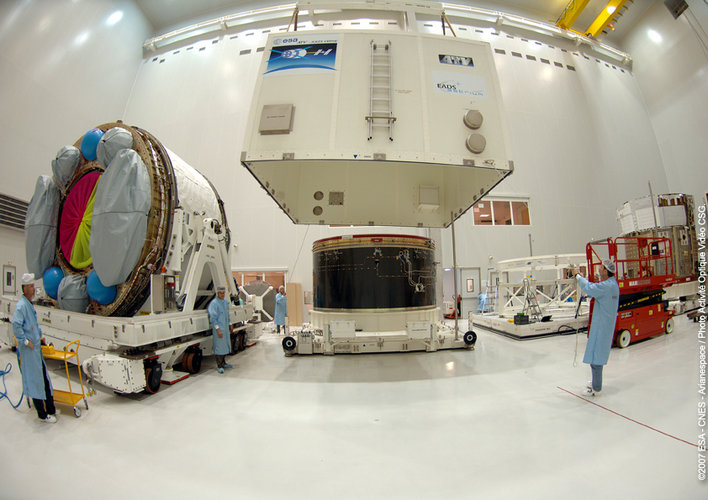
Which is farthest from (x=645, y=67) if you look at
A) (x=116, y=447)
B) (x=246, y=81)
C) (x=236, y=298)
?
(x=116, y=447)

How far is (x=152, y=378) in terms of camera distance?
358 centimetres

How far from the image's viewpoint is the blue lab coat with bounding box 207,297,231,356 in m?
4.63

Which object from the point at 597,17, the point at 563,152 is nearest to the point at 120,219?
the point at 563,152

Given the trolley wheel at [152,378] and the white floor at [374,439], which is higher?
the trolley wheel at [152,378]

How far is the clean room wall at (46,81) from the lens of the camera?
7.97 m

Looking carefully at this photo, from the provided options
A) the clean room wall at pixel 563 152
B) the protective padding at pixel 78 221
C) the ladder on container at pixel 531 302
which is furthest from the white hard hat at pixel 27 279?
the clean room wall at pixel 563 152

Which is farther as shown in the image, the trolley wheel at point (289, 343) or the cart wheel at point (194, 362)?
the trolley wheel at point (289, 343)

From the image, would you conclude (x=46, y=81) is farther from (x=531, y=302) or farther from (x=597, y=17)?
(x=597, y=17)

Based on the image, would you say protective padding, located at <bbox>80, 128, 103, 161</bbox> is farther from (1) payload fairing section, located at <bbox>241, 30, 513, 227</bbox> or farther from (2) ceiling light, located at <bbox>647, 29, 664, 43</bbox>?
(2) ceiling light, located at <bbox>647, 29, 664, 43</bbox>

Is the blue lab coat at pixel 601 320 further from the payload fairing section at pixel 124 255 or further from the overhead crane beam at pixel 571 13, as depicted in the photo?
the overhead crane beam at pixel 571 13

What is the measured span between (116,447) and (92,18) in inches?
628

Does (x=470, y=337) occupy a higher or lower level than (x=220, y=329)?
lower

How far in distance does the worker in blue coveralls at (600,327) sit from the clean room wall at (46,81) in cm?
1344

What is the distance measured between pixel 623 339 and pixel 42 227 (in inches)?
417
